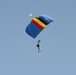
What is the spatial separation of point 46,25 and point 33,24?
7.71 ft

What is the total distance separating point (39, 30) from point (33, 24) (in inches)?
60.0

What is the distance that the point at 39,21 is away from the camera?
63.7 m

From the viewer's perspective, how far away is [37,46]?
6347 cm

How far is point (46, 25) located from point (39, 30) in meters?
1.43

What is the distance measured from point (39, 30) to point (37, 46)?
2.61m

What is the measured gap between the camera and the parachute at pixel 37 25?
204ft

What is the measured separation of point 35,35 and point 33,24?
227 centimetres

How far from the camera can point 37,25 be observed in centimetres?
6369

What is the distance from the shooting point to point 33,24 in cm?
Result: 6372

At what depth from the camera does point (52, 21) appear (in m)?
60.8

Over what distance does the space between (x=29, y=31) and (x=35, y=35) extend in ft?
3.93

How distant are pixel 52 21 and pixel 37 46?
5273 mm

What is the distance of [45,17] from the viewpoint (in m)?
62.2

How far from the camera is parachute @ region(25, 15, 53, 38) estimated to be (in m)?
62.2
